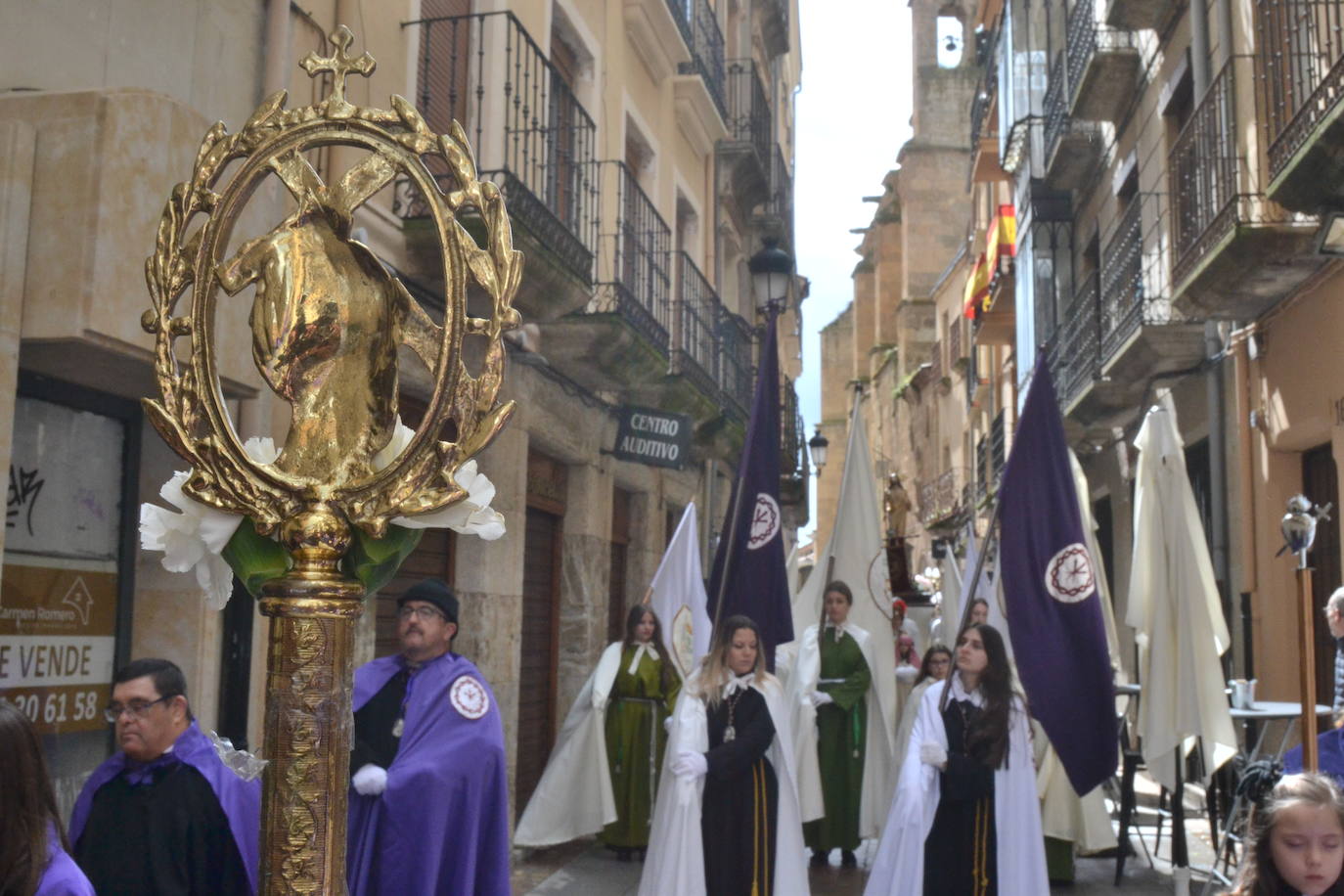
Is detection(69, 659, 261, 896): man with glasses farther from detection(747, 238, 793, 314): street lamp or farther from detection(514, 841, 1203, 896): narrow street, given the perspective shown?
detection(747, 238, 793, 314): street lamp

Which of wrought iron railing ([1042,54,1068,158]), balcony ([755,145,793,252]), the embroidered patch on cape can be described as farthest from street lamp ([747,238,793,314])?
balcony ([755,145,793,252])

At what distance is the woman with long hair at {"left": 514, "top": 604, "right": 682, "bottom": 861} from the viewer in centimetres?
997

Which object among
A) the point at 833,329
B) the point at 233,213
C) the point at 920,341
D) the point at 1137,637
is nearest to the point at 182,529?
the point at 233,213

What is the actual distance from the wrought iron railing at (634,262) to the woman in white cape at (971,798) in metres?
5.29

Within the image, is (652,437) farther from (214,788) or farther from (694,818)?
(214,788)

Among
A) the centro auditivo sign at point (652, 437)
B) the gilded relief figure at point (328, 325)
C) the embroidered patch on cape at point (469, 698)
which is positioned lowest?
the embroidered patch on cape at point (469, 698)

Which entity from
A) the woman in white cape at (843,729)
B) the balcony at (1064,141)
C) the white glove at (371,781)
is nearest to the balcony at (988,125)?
the balcony at (1064,141)

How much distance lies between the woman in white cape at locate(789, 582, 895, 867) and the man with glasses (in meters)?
6.50

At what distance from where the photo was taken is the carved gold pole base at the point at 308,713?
2.37 metres

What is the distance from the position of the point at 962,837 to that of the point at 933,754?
45 centimetres

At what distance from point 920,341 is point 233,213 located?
4579cm

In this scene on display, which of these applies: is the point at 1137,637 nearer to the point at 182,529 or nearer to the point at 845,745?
the point at 845,745

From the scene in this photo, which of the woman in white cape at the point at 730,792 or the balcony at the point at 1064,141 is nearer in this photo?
the woman in white cape at the point at 730,792

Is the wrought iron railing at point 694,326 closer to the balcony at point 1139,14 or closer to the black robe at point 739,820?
the balcony at point 1139,14
